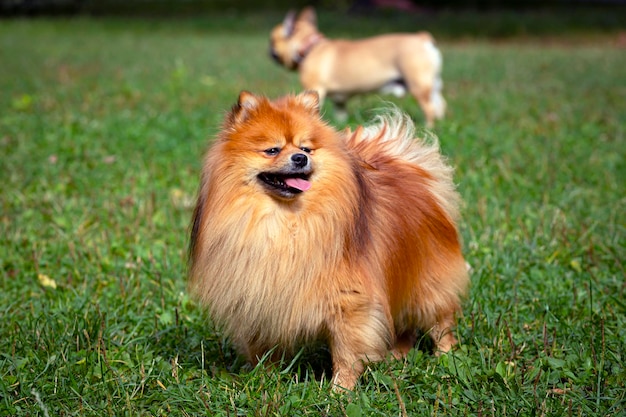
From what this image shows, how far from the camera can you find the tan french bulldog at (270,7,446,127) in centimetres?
846

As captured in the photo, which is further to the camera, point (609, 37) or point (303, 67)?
point (609, 37)

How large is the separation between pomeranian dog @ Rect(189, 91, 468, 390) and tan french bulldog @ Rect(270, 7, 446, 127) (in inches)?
214

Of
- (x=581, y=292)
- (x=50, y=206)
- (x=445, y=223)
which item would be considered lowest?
(x=50, y=206)

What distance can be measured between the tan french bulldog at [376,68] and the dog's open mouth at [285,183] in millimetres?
5609

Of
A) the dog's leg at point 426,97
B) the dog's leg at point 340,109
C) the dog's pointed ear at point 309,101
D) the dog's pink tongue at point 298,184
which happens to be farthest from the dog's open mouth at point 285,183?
the dog's leg at point 340,109

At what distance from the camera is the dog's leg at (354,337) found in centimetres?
295

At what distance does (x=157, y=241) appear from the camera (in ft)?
15.6

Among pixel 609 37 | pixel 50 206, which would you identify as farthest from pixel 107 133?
pixel 609 37

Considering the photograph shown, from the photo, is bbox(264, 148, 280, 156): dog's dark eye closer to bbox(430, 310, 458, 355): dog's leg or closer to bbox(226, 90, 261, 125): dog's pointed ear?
bbox(226, 90, 261, 125): dog's pointed ear

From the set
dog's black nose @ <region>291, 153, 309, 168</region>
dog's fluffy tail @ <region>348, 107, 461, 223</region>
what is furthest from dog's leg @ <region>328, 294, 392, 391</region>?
dog's fluffy tail @ <region>348, 107, 461, 223</region>

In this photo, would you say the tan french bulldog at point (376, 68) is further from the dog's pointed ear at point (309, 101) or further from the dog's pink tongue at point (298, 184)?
the dog's pink tongue at point (298, 184)

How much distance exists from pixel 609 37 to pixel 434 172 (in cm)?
1926

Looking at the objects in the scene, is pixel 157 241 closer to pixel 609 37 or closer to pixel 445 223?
pixel 445 223

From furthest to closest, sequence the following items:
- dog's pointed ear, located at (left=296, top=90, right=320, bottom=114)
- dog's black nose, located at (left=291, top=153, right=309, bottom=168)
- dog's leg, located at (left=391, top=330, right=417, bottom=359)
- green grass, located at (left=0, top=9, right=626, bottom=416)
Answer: dog's leg, located at (left=391, top=330, right=417, bottom=359) < dog's pointed ear, located at (left=296, top=90, right=320, bottom=114) < green grass, located at (left=0, top=9, right=626, bottom=416) < dog's black nose, located at (left=291, top=153, right=309, bottom=168)
